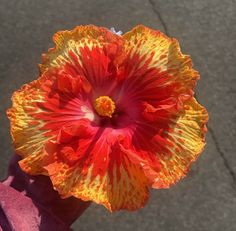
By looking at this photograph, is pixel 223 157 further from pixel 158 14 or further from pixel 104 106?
pixel 104 106

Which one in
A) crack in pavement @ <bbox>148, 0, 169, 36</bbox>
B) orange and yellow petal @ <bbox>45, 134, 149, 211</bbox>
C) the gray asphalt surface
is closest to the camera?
orange and yellow petal @ <bbox>45, 134, 149, 211</bbox>

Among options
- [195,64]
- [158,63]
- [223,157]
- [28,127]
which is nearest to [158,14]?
[195,64]

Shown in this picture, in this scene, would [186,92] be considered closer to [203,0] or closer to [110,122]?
[110,122]

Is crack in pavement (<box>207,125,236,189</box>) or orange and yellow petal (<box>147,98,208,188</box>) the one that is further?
crack in pavement (<box>207,125,236,189</box>)

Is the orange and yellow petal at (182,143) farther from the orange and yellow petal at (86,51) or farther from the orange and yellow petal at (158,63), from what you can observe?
the orange and yellow petal at (86,51)

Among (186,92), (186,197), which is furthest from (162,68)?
(186,197)

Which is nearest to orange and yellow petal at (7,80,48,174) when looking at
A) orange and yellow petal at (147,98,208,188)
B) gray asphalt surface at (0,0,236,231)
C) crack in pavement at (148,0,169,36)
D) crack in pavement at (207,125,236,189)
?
orange and yellow petal at (147,98,208,188)

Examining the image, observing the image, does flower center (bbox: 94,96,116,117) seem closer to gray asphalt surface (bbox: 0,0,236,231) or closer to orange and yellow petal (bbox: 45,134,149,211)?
orange and yellow petal (bbox: 45,134,149,211)
